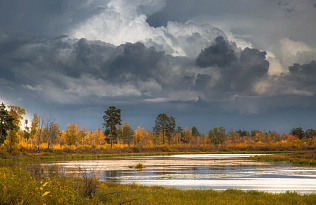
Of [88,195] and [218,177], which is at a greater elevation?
Result: [88,195]

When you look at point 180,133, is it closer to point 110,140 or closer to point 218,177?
point 110,140

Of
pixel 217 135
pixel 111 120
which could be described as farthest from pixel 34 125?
pixel 217 135

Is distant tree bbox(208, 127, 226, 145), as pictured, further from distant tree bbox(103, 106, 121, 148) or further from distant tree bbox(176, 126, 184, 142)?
distant tree bbox(103, 106, 121, 148)

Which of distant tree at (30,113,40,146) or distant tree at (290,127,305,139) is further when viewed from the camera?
distant tree at (290,127,305,139)

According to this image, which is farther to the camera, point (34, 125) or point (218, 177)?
point (34, 125)

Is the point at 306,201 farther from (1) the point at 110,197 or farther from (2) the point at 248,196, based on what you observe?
(1) the point at 110,197

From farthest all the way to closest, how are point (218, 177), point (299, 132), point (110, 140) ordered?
point (299, 132)
point (110, 140)
point (218, 177)

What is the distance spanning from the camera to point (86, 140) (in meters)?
191

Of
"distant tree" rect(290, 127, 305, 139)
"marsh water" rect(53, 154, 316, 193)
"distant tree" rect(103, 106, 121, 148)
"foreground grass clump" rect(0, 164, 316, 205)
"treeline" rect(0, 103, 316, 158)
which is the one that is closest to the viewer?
"foreground grass clump" rect(0, 164, 316, 205)

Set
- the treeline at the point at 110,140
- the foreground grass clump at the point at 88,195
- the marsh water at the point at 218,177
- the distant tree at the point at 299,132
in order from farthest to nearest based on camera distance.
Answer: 1. the distant tree at the point at 299,132
2. the treeline at the point at 110,140
3. the marsh water at the point at 218,177
4. the foreground grass clump at the point at 88,195

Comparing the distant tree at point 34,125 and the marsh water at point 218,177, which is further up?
the distant tree at point 34,125

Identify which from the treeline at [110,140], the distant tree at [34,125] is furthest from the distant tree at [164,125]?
the distant tree at [34,125]

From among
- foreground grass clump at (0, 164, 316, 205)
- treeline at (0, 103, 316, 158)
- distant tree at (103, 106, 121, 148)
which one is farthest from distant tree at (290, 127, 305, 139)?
foreground grass clump at (0, 164, 316, 205)

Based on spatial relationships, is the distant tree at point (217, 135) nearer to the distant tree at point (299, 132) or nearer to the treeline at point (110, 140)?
the treeline at point (110, 140)
